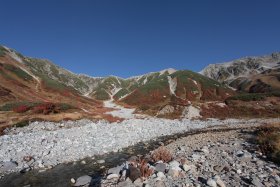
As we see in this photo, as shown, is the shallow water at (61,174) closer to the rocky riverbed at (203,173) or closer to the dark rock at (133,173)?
the rocky riverbed at (203,173)

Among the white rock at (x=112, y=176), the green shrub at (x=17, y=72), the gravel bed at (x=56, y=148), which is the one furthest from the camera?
the green shrub at (x=17, y=72)

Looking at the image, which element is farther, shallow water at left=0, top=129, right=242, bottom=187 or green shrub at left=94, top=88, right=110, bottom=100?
green shrub at left=94, top=88, right=110, bottom=100

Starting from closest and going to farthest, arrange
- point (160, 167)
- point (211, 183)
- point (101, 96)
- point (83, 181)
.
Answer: point (211, 183) < point (160, 167) < point (83, 181) < point (101, 96)

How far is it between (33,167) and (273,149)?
18177mm

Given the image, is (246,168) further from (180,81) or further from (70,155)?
(180,81)

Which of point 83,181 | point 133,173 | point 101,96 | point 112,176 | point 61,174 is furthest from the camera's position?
point 101,96

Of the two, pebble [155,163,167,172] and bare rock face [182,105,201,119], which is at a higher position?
bare rock face [182,105,201,119]

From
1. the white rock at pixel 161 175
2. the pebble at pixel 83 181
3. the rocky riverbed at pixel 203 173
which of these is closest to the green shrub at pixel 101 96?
the pebble at pixel 83 181

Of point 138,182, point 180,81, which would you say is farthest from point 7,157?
point 180,81

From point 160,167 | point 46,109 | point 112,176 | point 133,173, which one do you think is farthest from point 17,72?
point 133,173

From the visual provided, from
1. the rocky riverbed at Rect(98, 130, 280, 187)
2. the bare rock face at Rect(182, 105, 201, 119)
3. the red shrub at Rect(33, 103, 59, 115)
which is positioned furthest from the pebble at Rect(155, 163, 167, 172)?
the bare rock face at Rect(182, 105, 201, 119)

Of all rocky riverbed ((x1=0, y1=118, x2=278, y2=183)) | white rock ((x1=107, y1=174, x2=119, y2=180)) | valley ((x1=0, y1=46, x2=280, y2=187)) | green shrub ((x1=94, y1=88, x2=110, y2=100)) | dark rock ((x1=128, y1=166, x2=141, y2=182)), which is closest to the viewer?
dark rock ((x1=128, y1=166, x2=141, y2=182))

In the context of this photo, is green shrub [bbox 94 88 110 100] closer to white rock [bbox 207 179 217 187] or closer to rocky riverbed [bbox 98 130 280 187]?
rocky riverbed [bbox 98 130 280 187]

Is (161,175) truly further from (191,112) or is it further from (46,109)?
(191,112)
